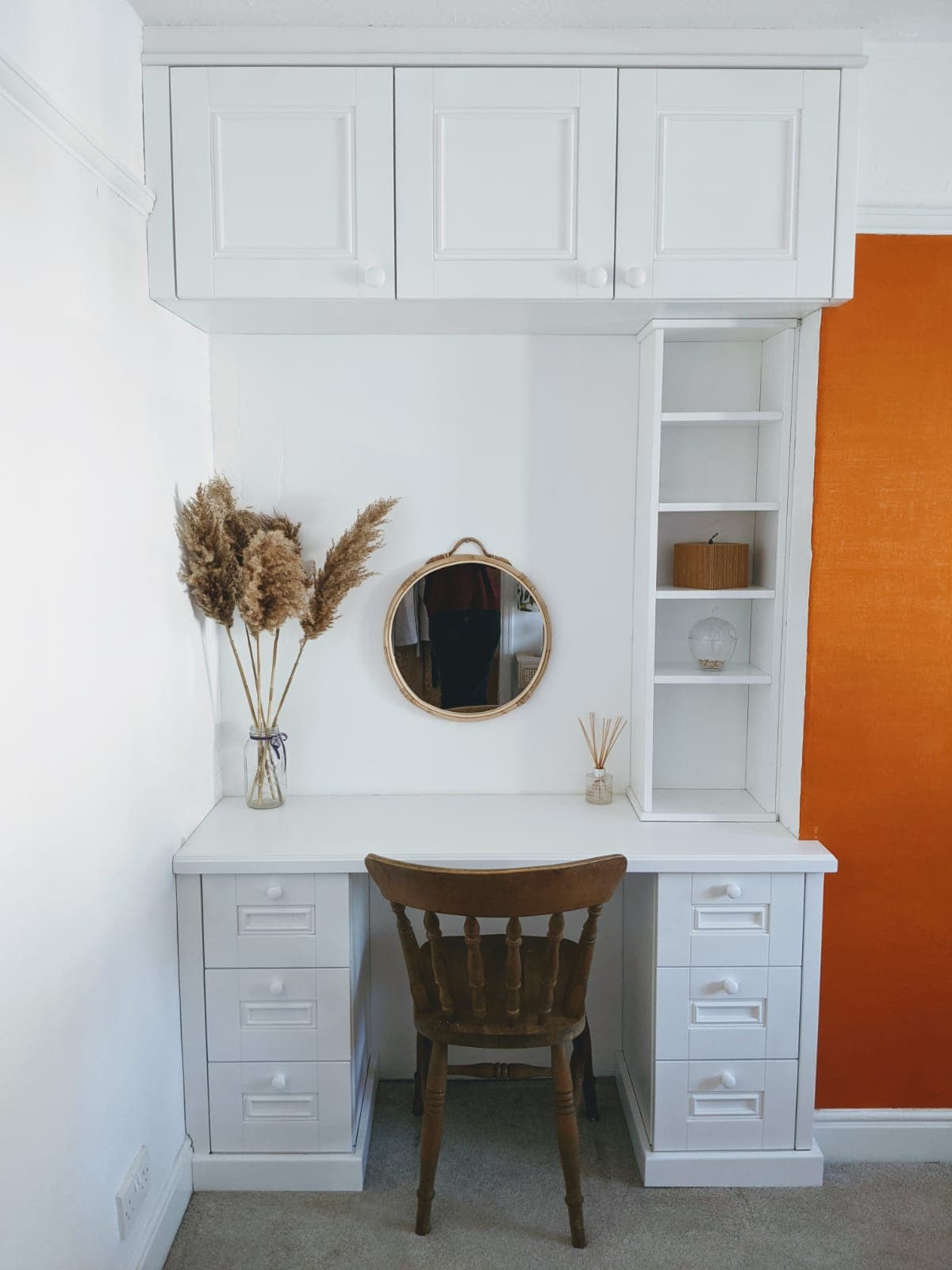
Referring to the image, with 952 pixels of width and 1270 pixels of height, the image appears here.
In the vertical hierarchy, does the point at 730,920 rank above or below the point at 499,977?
Answer: above

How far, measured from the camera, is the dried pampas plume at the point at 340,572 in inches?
85.4

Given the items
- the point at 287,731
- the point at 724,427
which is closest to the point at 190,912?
the point at 287,731

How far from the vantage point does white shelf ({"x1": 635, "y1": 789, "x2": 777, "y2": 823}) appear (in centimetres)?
221

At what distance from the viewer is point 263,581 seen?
2.03m

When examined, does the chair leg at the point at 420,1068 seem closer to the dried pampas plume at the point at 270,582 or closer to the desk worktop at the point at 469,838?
the desk worktop at the point at 469,838

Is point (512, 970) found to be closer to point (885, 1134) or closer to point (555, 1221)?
Result: point (555, 1221)

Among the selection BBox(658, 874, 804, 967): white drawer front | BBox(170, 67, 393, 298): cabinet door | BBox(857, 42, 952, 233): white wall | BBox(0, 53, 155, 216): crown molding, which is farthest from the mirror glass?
BBox(857, 42, 952, 233): white wall

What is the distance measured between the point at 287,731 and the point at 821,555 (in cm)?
137

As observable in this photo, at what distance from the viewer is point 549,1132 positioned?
228 cm

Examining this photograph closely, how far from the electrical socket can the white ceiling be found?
7.18ft

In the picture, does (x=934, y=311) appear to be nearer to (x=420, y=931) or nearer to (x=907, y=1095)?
(x=907, y=1095)

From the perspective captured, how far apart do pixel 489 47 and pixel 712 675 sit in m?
1.42

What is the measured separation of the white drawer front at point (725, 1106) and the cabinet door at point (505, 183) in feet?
5.59

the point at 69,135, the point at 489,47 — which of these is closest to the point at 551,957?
the point at 69,135
